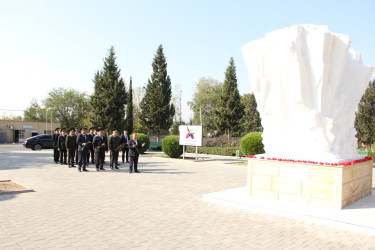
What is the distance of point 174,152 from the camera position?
19266 mm

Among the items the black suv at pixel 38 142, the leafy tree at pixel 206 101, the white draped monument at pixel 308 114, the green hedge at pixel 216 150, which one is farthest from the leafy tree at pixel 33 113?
the white draped monument at pixel 308 114

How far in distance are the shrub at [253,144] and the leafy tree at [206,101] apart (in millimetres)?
35744

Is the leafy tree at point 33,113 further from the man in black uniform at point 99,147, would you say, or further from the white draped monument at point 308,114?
the white draped monument at point 308,114

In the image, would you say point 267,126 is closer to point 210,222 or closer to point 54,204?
point 210,222

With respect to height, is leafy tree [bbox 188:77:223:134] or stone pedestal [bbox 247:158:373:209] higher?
leafy tree [bbox 188:77:223:134]

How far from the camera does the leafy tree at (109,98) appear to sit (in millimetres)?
32812

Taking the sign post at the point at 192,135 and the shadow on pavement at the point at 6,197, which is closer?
the shadow on pavement at the point at 6,197

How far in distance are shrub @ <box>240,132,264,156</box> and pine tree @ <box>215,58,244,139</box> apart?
18.2 meters

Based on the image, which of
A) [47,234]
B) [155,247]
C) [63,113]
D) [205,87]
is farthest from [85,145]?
[63,113]

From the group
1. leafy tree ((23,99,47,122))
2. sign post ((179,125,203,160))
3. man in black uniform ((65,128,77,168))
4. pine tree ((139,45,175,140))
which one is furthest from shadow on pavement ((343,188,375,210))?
leafy tree ((23,99,47,122))

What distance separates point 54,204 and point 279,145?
5.69 metres

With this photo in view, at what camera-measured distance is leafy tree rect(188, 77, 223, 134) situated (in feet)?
174

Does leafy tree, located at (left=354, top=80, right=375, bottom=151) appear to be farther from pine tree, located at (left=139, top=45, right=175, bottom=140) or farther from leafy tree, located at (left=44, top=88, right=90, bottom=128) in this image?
leafy tree, located at (left=44, top=88, right=90, bottom=128)

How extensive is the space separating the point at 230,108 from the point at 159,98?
8763mm
